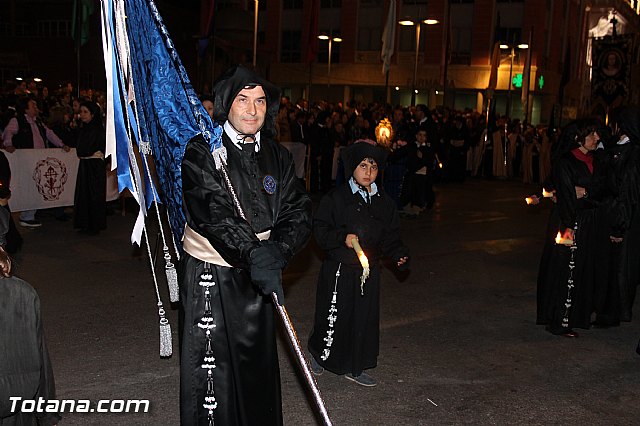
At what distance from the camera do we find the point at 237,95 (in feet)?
12.5

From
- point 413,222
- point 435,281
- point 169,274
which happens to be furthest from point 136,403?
point 413,222

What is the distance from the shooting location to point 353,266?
5.71 meters

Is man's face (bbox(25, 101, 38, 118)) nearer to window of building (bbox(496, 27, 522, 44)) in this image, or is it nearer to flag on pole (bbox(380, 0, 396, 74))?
flag on pole (bbox(380, 0, 396, 74))

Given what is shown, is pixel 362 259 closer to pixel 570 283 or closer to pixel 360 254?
pixel 360 254

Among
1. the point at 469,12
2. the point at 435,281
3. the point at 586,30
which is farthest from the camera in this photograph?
the point at 586,30

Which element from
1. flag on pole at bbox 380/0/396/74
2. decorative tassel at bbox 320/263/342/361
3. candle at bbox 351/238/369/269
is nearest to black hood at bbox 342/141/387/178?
candle at bbox 351/238/369/269

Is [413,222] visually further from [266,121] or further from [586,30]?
[586,30]

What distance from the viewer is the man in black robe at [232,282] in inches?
145

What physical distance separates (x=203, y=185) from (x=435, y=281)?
5897mm

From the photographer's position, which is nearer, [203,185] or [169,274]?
[203,185]

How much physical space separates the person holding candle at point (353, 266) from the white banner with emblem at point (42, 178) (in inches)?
247

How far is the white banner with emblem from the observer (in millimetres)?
11250

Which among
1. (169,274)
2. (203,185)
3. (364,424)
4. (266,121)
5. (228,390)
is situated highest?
(266,121)

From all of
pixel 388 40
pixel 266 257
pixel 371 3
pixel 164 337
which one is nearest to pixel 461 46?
pixel 371 3
